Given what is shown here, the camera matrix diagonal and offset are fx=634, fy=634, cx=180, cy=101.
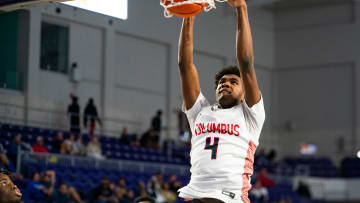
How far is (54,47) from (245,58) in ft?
54.4

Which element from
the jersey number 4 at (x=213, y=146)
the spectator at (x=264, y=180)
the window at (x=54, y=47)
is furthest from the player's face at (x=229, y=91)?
the spectator at (x=264, y=180)

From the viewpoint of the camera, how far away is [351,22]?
28.1 meters

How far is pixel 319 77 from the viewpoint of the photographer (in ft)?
94.7

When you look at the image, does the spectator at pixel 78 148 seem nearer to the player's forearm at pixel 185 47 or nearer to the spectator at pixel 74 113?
the spectator at pixel 74 113

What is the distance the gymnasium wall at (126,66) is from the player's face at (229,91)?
14096 millimetres

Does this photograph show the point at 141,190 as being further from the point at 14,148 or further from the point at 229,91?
the point at 229,91

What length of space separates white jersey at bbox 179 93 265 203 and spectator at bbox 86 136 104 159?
12559 millimetres

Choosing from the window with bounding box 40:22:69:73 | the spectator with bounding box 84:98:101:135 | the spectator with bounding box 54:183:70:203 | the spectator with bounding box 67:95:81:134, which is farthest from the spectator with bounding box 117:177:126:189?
the window with bounding box 40:22:69:73

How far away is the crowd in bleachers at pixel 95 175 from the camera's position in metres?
12.7

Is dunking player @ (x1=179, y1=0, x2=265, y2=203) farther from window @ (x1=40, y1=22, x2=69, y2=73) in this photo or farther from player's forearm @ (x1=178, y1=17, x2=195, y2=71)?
window @ (x1=40, y1=22, x2=69, y2=73)

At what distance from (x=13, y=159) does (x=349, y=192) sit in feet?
51.7

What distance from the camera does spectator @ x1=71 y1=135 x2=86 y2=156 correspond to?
52.9ft

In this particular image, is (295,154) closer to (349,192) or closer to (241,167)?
(349,192)

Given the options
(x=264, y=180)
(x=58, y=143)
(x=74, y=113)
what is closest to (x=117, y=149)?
(x=74, y=113)
